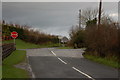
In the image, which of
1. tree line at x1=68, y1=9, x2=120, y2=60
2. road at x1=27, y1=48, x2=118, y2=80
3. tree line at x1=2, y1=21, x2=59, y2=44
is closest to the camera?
road at x1=27, y1=48, x2=118, y2=80

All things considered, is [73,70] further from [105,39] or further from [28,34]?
[28,34]

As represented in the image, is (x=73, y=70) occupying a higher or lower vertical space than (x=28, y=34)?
lower

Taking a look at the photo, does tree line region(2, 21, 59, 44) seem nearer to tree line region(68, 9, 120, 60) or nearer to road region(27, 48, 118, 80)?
tree line region(68, 9, 120, 60)

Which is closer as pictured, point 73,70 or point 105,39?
point 73,70

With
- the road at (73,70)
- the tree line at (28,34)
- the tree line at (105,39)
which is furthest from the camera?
the tree line at (28,34)

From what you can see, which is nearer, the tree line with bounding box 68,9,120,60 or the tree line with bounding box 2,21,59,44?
the tree line with bounding box 68,9,120,60

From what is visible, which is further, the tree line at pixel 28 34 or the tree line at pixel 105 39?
the tree line at pixel 28 34

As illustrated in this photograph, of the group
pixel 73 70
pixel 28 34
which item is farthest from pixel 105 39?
pixel 28 34

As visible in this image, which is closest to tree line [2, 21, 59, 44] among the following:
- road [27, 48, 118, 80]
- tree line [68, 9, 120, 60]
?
tree line [68, 9, 120, 60]

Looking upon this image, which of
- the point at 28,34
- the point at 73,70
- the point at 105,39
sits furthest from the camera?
the point at 28,34

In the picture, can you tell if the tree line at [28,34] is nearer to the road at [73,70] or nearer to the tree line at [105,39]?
the tree line at [105,39]

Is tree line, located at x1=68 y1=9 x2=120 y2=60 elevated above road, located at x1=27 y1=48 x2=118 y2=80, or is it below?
above

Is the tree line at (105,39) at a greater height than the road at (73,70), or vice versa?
the tree line at (105,39)

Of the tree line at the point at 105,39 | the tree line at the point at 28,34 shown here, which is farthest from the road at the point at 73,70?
the tree line at the point at 28,34
